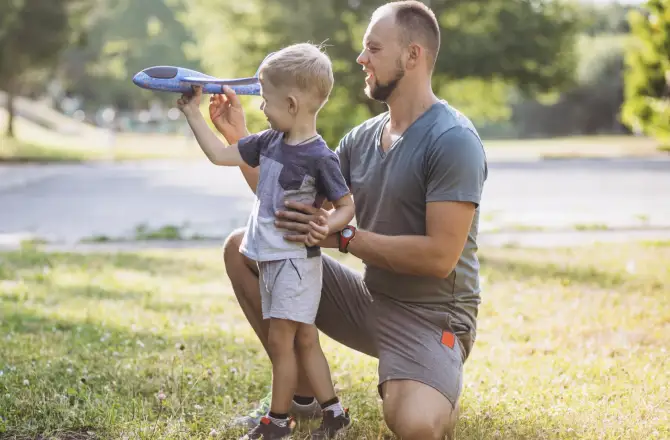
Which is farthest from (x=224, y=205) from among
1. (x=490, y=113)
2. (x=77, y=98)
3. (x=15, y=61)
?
(x=77, y=98)

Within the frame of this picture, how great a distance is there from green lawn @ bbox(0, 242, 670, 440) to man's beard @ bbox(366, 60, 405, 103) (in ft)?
4.47

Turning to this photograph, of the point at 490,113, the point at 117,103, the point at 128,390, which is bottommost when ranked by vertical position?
the point at 117,103

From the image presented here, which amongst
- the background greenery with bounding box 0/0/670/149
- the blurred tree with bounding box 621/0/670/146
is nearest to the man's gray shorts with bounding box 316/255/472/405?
the background greenery with bounding box 0/0/670/149

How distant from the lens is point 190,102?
A: 360 cm

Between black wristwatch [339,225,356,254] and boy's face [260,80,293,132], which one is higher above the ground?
boy's face [260,80,293,132]

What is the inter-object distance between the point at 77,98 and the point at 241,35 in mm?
43316

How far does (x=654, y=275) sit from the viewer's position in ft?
24.7

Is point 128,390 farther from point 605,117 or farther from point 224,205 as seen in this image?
point 605,117

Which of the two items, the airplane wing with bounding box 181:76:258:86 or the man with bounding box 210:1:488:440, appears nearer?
the man with bounding box 210:1:488:440

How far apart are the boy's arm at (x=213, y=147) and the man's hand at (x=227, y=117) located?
0.25m

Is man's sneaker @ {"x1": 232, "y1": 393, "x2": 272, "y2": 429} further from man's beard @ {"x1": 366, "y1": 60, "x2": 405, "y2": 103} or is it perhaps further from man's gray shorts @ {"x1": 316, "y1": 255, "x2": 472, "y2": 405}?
man's beard @ {"x1": 366, "y1": 60, "x2": 405, "y2": 103}

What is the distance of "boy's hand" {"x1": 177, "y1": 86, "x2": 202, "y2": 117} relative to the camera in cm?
359

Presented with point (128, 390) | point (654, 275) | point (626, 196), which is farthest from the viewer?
point (626, 196)

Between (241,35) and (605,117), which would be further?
(605,117)
